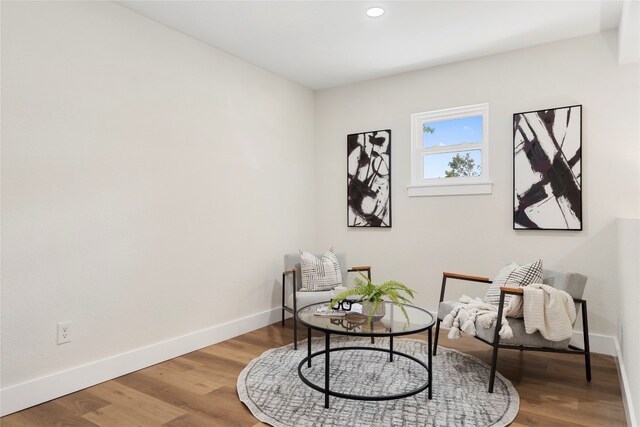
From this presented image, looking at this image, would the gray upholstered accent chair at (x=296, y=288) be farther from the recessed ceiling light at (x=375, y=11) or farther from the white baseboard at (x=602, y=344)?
the recessed ceiling light at (x=375, y=11)

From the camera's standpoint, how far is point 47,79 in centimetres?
250

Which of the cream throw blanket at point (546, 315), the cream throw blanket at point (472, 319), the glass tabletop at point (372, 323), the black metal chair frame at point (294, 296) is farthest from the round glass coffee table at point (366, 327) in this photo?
the cream throw blanket at point (546, 315)

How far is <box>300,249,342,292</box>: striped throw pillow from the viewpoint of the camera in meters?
3.73

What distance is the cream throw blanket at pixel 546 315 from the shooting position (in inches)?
100

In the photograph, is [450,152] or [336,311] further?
[450,152]

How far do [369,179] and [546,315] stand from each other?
2301 mm

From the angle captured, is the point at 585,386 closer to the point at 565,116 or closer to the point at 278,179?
the point at 565,116

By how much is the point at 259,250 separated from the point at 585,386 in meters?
2.76

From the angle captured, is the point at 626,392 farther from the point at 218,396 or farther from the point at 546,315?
the point at 218,396

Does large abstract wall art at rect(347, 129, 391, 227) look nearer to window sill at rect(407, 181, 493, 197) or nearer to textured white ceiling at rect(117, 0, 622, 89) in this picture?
window sill at rect(407, 181, 493, 197)

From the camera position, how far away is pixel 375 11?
297 centimetres

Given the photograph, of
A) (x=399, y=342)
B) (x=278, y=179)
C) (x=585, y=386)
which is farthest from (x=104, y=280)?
(x=585, y=386)

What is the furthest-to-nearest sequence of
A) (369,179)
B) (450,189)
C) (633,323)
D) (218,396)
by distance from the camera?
(369,179), (450,189), (218,396), (633,323)

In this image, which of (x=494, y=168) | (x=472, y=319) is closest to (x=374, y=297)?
(x=472, y=319)
